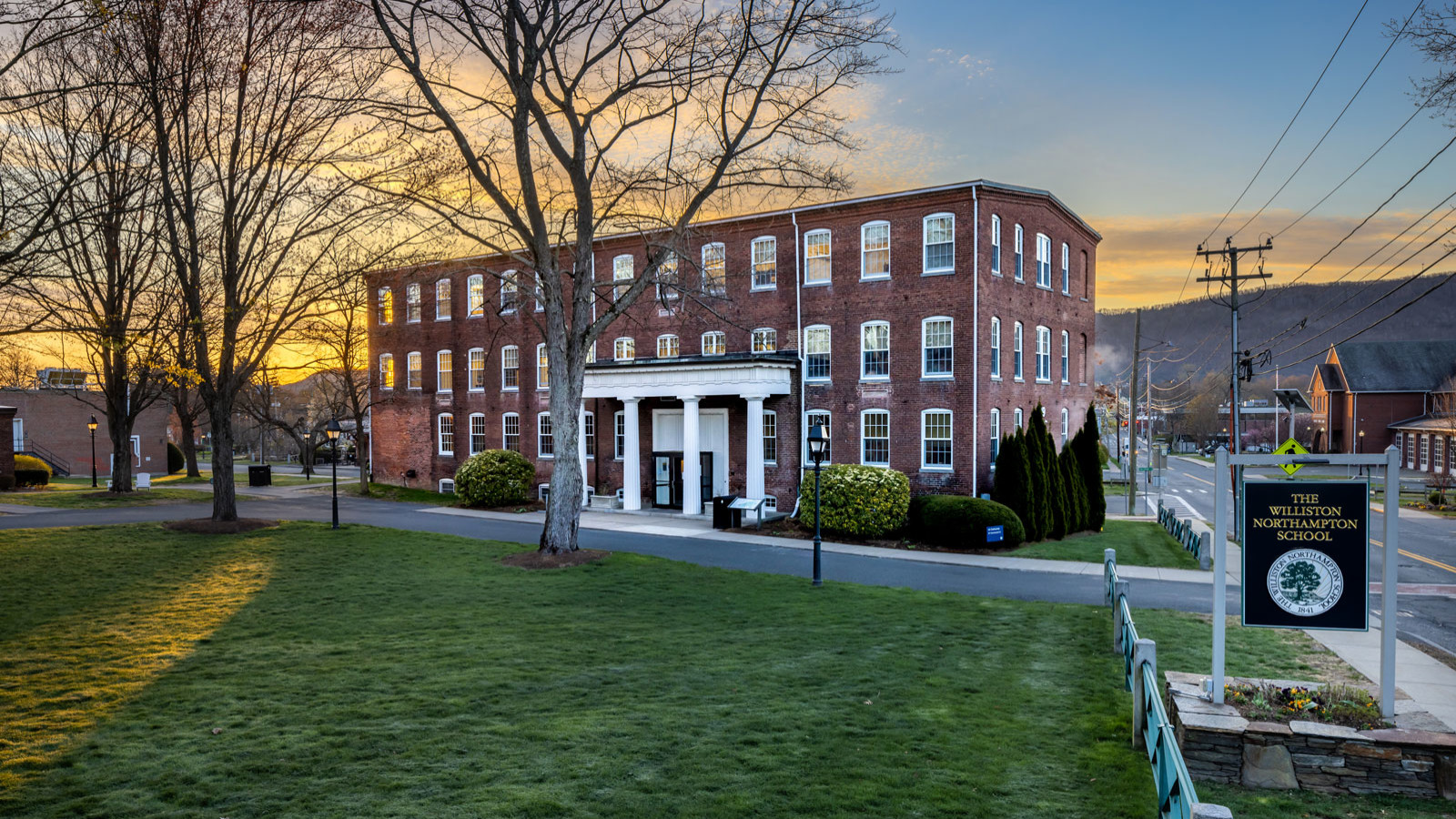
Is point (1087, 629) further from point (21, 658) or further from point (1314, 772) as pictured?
point (21, 658)

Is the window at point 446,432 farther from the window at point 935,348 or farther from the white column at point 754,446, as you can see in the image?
the window at point 935,348

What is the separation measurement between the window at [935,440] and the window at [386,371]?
27.6m

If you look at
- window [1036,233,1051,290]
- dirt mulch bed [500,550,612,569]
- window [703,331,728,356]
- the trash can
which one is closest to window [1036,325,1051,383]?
window [1036,233,1051,290]

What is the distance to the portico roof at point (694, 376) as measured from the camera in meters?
27.8

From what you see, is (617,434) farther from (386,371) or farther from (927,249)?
(386,371)

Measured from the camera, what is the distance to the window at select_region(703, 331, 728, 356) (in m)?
31.5

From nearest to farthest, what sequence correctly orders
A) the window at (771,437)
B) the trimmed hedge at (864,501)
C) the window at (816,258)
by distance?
the trimmed hedge at (864,501), the window at (816,258), the window at (771,437)

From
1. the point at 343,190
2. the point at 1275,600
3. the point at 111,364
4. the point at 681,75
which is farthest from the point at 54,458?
the point at 1275,600

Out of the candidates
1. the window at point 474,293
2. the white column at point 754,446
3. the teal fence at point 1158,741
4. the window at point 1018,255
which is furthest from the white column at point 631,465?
the teal fence at point 1158,741

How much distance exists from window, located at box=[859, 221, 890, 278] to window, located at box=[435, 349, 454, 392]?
2160 cm

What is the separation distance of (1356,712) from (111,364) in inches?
1604

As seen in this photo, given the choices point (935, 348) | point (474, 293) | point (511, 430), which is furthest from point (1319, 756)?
point (474, 293)

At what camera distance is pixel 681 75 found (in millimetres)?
18406

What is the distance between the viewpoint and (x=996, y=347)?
27.5 m
